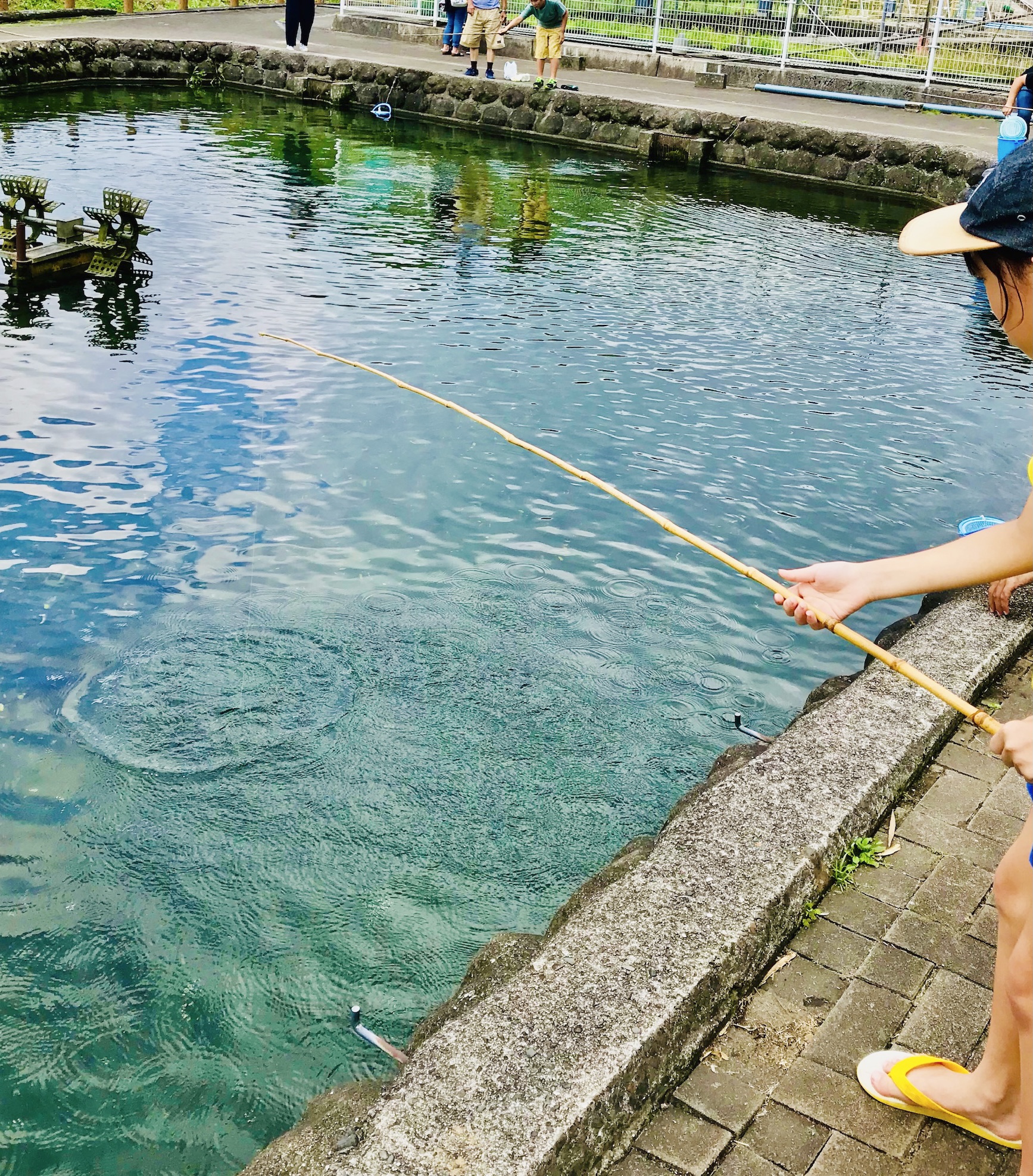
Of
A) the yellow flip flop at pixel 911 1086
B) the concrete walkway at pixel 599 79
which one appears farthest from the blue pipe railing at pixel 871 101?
the yellow flip flop at pixel 911 1086

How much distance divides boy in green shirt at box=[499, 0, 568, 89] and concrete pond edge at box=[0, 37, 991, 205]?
71 centimetres

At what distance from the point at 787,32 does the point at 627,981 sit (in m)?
24.4

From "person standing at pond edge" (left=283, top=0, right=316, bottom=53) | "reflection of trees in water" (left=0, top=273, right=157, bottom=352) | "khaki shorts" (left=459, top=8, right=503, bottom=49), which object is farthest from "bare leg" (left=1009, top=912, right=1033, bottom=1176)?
"person standing at pond edge" (left=283, top=0, right=316, bottom=53)

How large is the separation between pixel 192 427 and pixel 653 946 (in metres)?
6.05

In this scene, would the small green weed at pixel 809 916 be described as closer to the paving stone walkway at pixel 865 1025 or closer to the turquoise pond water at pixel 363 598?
the paving stone walkway at pixel 865 1025

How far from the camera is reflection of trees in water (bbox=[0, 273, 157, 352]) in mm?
9828

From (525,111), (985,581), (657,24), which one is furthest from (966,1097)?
(657,24)

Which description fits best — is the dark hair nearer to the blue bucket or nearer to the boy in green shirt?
the blue bucket

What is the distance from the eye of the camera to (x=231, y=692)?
5.45 m

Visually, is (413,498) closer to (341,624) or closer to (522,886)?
(341,624)

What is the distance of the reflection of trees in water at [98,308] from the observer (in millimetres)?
9828

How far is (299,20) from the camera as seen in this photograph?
78.5ft

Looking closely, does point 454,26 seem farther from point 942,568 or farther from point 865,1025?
point 865,1025

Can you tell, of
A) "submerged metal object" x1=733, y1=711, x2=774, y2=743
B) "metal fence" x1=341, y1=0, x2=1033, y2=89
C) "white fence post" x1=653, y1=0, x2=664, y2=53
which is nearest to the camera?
"submerged metal object" x1=733, y1=711, x2=774, y2=743
